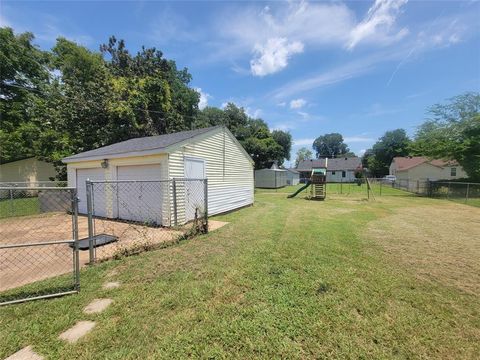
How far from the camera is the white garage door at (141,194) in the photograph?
7648mm

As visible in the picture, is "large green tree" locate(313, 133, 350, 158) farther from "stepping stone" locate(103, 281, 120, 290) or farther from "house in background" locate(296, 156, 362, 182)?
"stepping stone" locate(103, 281, 120, 290)

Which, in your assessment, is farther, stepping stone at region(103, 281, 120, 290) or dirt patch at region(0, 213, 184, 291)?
dirt patch at region(0, 213, 184, 291)

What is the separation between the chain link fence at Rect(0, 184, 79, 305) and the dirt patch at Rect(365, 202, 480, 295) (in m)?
5.69

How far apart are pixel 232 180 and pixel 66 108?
48.0ft

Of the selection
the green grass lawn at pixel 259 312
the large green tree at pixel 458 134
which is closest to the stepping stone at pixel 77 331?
the green grass lawn at pixel 259 312

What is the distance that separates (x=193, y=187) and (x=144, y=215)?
193 centimetres

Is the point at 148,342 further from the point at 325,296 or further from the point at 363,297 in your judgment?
the point at 363,297

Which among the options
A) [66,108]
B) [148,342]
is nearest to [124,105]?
[66,108]

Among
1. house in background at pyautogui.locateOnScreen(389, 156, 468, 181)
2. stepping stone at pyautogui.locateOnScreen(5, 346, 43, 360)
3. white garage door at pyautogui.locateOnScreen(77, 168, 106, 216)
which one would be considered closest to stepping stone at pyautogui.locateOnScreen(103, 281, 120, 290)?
stepping stone at pyautogui.locateOnScreen(5, 346, 43, 360)

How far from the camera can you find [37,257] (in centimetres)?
481

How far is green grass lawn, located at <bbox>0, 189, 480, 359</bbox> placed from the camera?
7.40 ft

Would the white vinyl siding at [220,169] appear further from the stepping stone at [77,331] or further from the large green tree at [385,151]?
the large green tree at [385,151]

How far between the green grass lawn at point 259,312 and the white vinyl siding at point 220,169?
3801 millimetres

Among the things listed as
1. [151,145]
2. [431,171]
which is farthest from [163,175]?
[431,171]
